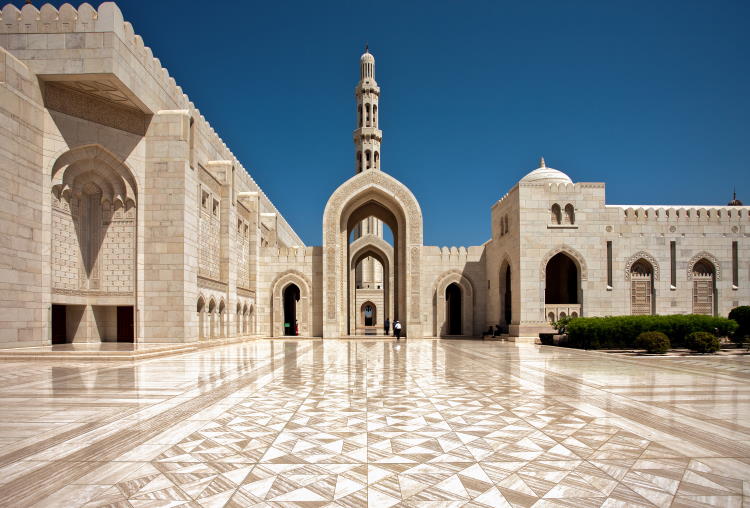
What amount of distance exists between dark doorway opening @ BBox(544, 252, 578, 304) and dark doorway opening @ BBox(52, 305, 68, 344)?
19691 mm

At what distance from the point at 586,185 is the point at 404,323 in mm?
10393

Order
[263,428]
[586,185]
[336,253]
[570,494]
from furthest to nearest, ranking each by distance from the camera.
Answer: [336,253], [586,185], [263,428], [570,494]

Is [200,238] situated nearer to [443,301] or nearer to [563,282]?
[443,301]

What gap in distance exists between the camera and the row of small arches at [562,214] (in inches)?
861

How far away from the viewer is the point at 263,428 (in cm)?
528

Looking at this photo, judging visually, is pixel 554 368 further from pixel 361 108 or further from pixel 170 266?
pixel 361 108

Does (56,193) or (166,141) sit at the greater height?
(166,141)

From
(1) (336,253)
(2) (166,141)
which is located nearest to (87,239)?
(2) (166,141)

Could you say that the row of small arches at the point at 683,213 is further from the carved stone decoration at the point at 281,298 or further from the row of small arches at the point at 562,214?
the carved stone decoration at the point at 281,298

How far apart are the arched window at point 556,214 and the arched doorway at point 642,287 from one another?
3532 millimetres

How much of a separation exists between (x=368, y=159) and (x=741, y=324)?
26.7m

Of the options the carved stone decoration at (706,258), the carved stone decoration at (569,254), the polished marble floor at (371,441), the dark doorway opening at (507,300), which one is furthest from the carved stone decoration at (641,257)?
Result: the polished marble floor at (371,441)

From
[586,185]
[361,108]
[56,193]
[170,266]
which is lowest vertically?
[170,266]

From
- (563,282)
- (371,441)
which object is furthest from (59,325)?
(563,282)
